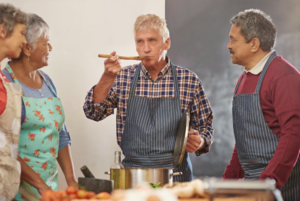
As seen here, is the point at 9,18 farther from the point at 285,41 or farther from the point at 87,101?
the point at 285,41

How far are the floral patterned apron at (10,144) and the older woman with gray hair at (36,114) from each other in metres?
0.20

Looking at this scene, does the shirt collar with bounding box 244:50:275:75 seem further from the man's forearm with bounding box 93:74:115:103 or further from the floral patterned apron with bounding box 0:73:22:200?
the floral patterned apron with bounding box 0:73:22:200

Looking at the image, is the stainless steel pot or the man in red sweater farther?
the man in red sweater

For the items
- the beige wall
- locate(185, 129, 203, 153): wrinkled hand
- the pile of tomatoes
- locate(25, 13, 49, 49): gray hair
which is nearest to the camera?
the pile of tomatoes

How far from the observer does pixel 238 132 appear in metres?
2.57

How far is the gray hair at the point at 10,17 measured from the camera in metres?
2.09

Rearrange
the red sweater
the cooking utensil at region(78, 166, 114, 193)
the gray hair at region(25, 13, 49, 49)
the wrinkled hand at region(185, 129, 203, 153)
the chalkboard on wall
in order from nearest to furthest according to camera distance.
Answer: the cooking utensil at region(78, 166, 114, 193) < the red sweater < the gray hair at region(25, 13, 49, 49) < the wrinkled hand at region(185, 129, 203, 153) < the chalkboard on wall

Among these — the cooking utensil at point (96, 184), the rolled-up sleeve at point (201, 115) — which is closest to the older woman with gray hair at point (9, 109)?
the cooking utensil at point (96, 184)

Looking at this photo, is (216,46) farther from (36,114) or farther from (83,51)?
(36,114)

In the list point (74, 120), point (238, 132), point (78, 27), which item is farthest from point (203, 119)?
point (78, 27)

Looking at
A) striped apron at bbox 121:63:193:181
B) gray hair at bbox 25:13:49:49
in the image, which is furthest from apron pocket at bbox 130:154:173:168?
gray hair at bbox 25:13:49:49

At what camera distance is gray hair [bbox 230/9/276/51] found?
2541 millimetres

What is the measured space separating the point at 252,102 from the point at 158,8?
4.02 feet

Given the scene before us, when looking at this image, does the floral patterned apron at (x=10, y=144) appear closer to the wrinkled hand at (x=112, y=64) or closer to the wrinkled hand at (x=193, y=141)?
the wrinkled hand at (x=112, y=64)
